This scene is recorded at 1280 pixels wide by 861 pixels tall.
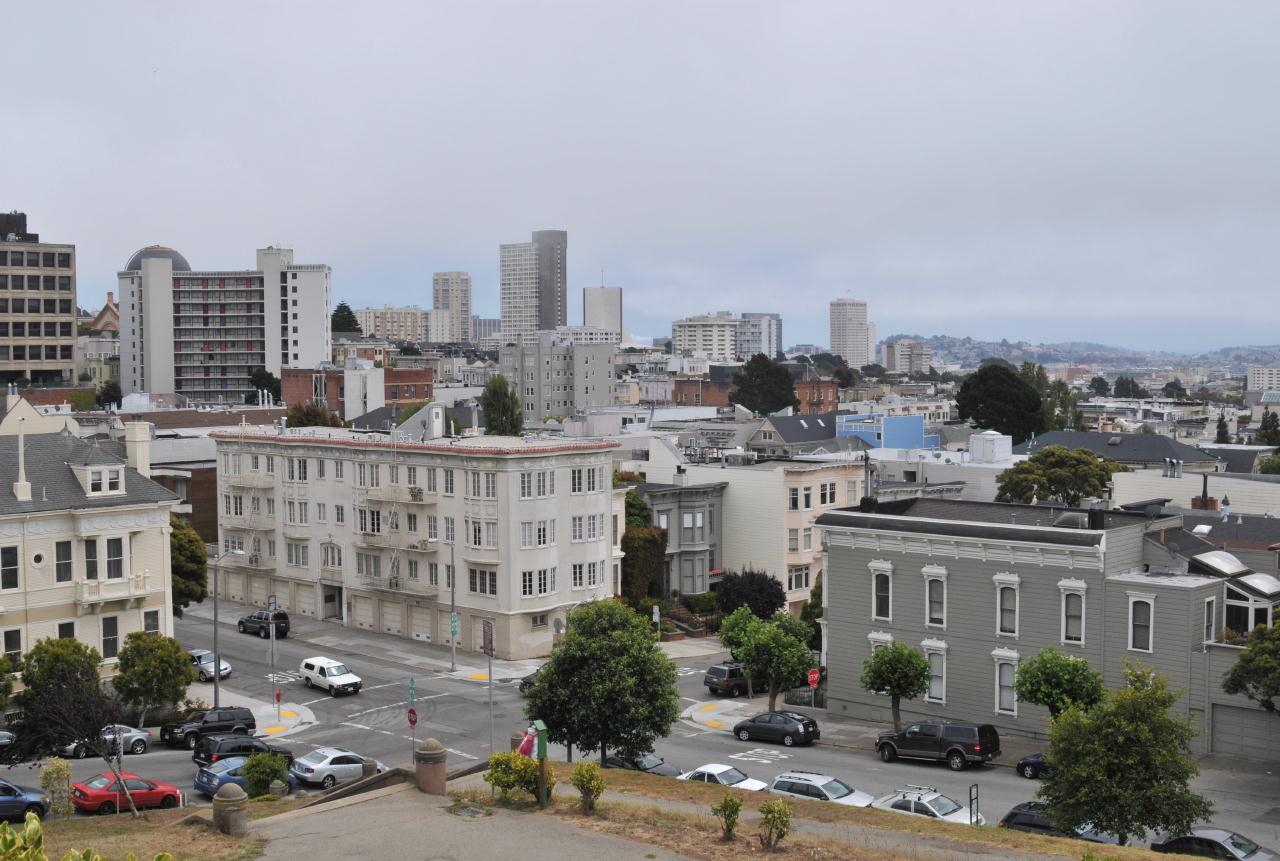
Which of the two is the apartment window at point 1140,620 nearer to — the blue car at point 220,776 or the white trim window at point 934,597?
the white trim window at point 934,597

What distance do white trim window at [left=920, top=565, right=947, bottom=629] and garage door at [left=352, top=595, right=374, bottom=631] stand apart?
3211 centimetres

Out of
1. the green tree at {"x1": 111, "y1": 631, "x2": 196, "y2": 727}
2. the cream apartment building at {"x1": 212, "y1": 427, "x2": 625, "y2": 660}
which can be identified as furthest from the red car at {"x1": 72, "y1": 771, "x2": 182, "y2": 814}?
the cream apartment building at {"x1": 212, "y1": 427, "x2": 625, "y2": 660}

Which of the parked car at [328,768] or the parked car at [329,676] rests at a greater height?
the parked car at [328,768]

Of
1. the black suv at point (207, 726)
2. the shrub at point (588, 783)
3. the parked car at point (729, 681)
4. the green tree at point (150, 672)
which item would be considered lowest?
the parked car at point (729, 681)

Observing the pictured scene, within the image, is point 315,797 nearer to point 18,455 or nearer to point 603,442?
point 18,455

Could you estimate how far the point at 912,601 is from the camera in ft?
169

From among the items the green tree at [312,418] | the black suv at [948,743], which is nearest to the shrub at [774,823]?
the black suv at [948,743]

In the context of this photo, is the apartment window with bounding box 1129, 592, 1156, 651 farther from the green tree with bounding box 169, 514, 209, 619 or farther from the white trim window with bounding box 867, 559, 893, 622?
the green tree with bounding box 169, 514, 209, 619

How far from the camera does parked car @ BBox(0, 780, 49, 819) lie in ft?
120

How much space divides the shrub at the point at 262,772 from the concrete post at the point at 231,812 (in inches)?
283

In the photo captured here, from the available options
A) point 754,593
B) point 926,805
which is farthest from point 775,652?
point 754,593

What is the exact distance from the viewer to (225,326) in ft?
625

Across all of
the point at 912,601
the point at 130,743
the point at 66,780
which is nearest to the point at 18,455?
the point at 130,743

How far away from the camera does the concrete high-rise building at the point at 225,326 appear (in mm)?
188625
